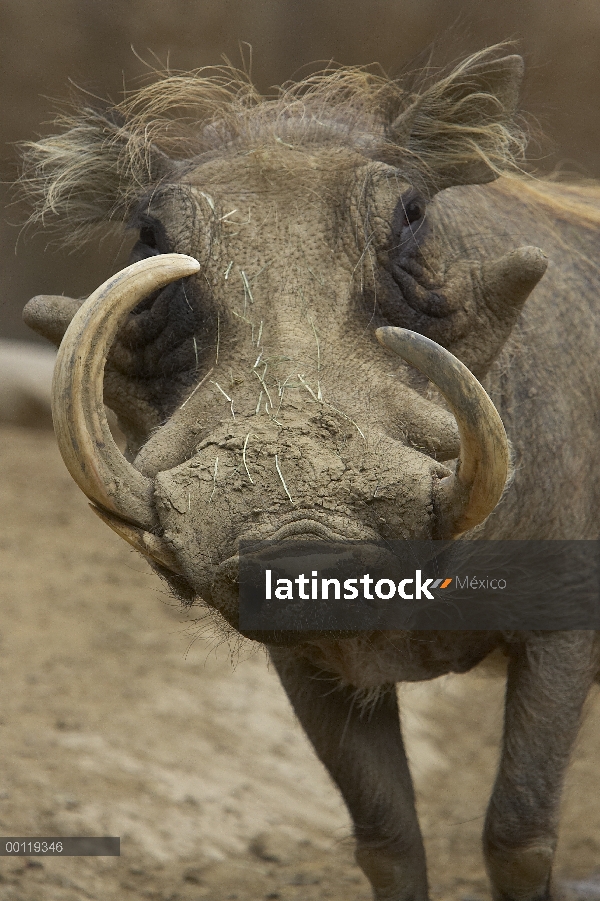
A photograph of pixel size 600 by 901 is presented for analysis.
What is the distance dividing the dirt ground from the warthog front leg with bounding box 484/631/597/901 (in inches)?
9.6

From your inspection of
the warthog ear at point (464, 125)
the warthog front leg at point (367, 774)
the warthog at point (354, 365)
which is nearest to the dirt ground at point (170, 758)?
the warthog front leg at point (367, 774)

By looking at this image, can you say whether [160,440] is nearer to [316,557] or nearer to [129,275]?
[129,275]

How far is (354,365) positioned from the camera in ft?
6.65

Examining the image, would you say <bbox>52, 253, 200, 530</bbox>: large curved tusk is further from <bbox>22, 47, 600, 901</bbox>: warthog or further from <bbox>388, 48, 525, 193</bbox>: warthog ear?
<bbox>388, 48, 525, 193</bbox>: warthog ear

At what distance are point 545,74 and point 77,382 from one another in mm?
4389

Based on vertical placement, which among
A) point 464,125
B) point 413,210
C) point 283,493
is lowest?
Answer: point 283,493

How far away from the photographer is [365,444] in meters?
1.80

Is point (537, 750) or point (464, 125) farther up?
point (464, 125)

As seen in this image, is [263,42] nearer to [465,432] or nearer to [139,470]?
Answer: [139,470]

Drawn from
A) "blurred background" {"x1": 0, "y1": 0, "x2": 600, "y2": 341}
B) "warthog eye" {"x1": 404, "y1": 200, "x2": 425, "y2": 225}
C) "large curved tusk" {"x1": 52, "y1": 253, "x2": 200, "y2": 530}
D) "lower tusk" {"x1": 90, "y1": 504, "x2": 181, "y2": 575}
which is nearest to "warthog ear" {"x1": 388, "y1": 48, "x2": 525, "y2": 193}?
"warthog eye" {"x1": 404, "y1": 200, "x2": 425, "y2": 225}

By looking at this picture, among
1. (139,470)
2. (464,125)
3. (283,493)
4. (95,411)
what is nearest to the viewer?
(283,493)

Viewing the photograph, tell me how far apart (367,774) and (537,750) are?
1.78 feet

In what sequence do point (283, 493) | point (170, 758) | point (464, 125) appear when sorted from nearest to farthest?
point (283, 493)
point (464, 125)
point (170, 758)

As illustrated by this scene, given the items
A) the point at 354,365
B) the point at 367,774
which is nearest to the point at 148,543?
the point at 354,365
